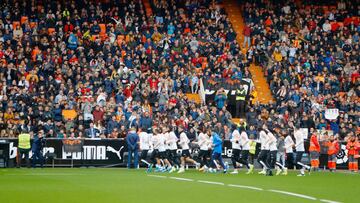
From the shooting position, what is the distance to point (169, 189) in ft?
79.5

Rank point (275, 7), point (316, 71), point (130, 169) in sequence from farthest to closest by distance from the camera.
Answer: point (275, 7) < point (316, 71) < point (130, 169)

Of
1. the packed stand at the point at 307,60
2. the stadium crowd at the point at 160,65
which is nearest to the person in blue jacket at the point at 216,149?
the stadium crowd at the point at 160,65

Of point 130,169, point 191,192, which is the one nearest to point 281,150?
point 130,169

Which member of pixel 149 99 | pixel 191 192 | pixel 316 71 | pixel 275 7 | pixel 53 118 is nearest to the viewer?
pixel 191 192

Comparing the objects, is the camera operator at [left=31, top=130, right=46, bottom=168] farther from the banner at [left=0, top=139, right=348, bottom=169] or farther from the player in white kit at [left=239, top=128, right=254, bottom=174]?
the player in white kit at [left=239, top=128, right=254, bottom=174]

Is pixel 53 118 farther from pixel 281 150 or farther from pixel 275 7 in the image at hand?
pixel 275 7

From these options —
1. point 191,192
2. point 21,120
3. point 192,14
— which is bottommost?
point 191,192

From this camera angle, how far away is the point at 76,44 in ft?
153

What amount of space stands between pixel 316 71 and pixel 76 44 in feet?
44.6

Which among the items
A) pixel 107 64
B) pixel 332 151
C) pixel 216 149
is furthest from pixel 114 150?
pixel 332 151

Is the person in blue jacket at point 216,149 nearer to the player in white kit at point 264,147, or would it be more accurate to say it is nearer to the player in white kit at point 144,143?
the player in white kit at point 264,147

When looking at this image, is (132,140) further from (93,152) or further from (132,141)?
(93,152)

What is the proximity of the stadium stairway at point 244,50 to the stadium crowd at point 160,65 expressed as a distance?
1.91 feet

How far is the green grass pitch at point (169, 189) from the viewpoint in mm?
20875
